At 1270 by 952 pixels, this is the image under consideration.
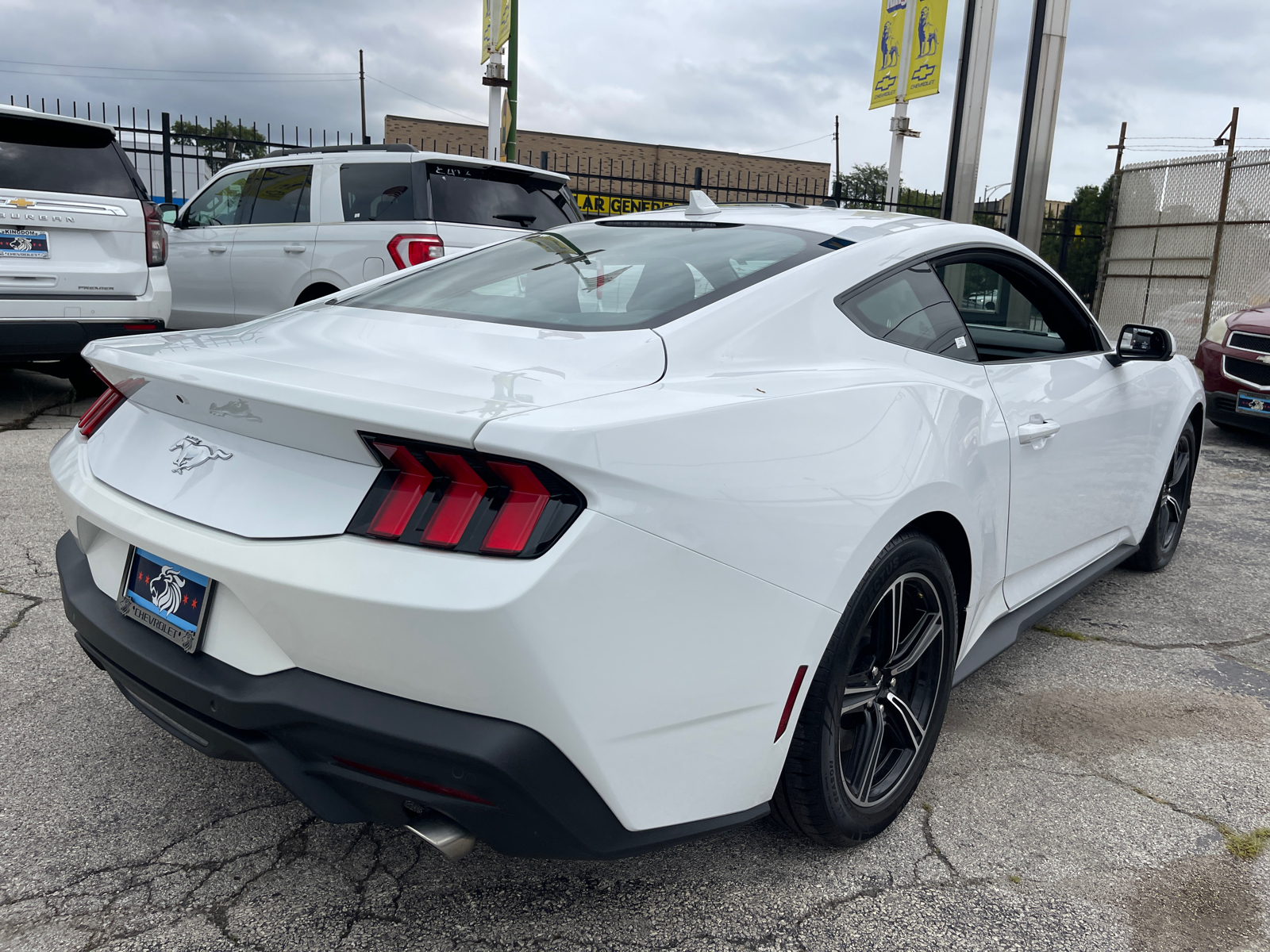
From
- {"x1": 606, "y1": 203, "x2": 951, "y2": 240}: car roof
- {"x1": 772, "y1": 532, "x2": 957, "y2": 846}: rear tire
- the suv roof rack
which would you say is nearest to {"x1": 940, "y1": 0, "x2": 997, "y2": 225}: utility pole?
the suv roof rack

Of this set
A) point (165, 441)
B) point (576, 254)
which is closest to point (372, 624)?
point (165, 441)

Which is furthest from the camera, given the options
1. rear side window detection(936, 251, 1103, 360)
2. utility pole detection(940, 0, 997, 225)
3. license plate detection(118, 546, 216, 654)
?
utility pole detection(940, 0, 997, 225)

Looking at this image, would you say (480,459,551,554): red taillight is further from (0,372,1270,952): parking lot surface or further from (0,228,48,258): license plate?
(0,228,48,258): license plate

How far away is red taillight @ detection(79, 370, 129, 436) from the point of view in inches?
85.4

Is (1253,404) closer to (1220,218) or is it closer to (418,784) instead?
(1220,218)

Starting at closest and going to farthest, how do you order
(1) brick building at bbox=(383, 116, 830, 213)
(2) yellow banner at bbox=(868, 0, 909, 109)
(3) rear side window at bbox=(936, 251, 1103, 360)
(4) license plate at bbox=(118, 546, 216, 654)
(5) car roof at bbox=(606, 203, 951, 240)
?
(4) license plate at bbox=(118, 546, 216, 654) → (5) car roof at bbox=(606, 203, 951, 240) → (3) rear side window at bbox=(936, 251, 1103, 360) → (2) yellow banner at bbox=(868, 0, 909, 109) → (1) brick building at bbox=(383, 116, 830, 213)

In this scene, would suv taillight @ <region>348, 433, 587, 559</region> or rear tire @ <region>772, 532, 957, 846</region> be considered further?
rear tire @ <region>772, 532, 957, 846</region>

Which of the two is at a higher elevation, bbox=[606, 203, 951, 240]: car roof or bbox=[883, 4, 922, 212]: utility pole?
bbox=[883, 4, 922, 212]: utility pole

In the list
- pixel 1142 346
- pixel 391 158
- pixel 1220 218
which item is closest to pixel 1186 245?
pixel 1220 218

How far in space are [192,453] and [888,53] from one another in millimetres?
12538

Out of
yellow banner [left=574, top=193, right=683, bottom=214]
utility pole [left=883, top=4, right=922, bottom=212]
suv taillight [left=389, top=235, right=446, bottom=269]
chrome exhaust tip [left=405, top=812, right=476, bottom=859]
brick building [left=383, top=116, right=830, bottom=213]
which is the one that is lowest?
chrome exhaust tip [left=405, top=812, right=476, bottom=859]

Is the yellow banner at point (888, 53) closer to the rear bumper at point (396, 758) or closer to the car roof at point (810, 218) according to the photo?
the car roof at point (810, 218)

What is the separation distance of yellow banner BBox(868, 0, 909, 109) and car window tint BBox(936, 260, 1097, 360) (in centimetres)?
965

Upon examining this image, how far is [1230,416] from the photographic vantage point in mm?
7652
